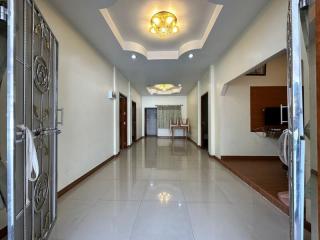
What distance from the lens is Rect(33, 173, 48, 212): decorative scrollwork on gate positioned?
168 cm

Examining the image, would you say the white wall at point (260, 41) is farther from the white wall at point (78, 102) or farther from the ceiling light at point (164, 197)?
the white wall at point (78, 102)

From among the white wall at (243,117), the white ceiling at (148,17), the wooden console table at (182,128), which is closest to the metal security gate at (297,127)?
the white ceiling at (148,17)

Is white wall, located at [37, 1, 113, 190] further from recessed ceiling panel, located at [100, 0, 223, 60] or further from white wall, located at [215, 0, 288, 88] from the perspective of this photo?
white wall, located at [215, 0, 288, 88]

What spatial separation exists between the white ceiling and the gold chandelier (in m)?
0.10

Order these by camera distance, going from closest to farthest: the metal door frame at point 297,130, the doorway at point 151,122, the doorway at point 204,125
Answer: the metal door frame at point 297,130, the doorway at point 204,125, the doorway at point 151,122

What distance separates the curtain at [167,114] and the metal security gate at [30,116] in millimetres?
10290

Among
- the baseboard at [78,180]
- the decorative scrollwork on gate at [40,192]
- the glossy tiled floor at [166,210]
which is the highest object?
the decorative scrollwork on gate at [40,192]

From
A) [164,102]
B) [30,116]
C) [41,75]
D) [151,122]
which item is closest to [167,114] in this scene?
[164,102]

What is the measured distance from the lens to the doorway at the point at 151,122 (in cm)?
1315

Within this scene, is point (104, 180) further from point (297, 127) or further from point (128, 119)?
point (128, 119)

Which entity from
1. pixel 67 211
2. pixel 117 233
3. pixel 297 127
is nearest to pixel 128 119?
pixel 67 211

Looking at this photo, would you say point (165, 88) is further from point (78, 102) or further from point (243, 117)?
point (78, 102)

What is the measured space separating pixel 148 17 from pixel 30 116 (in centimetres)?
274

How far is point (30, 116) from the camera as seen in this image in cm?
151
